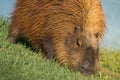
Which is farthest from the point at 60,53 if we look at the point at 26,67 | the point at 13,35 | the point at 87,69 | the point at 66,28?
the point at 26,67

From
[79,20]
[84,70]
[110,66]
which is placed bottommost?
[110,66]

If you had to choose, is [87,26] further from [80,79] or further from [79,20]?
[80,79]

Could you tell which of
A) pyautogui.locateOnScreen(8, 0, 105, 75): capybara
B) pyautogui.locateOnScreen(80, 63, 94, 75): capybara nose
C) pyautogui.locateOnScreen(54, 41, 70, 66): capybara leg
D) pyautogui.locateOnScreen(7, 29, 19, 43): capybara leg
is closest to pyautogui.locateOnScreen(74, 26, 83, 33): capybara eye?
pyautogui.locateOnScreen(8, 0, 105, 75): capybara

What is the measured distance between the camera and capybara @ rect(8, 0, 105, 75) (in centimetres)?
891

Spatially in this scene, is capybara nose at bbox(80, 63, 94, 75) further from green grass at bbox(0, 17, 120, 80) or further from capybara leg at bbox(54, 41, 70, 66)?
capybara leg at bbox(54, 41, 70, 66)

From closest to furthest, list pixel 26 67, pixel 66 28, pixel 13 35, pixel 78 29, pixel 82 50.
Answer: pixel 26 67, pixel 82 50, pixel 78 29, pixel 66 28, pixel 13 35

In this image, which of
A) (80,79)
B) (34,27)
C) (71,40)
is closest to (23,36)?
(34,27)

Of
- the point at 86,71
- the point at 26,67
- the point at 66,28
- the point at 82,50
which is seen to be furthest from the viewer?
the point at 66,28

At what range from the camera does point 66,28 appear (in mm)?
9125

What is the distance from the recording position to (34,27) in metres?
9.34

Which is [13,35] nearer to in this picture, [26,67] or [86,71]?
[86,71]

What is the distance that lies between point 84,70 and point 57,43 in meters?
0.83

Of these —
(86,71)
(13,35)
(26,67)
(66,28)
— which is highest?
(26,67)

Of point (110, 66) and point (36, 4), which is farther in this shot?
point (110, 66)
